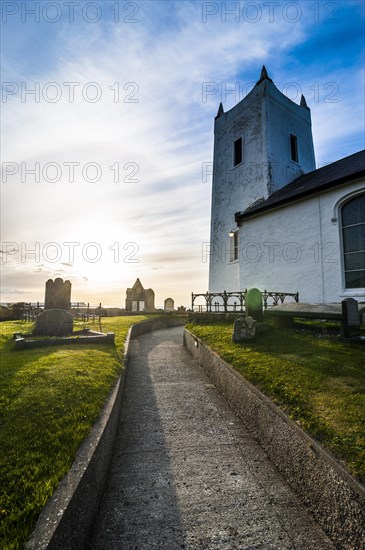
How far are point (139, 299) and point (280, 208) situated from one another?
2033cm

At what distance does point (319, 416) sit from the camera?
12.2ft

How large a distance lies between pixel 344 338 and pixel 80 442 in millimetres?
7298

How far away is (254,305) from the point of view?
953 cm

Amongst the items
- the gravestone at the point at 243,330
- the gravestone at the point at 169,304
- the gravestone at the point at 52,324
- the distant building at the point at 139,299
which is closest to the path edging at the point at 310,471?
the gravestone at the point at 243,330

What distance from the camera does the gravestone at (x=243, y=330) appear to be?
8.45m

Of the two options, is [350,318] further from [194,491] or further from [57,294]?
[57,294]

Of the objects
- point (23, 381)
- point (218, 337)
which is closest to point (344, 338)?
point (218, 337)

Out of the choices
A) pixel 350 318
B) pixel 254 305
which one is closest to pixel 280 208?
pixel 254 305

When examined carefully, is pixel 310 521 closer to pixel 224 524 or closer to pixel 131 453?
pixel 224 524

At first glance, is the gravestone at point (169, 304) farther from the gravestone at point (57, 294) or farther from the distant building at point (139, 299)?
the gravestone at point (57, 294)

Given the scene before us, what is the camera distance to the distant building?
31016mm

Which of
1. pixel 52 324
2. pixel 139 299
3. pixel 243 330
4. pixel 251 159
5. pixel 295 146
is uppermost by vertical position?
pixel 295 146

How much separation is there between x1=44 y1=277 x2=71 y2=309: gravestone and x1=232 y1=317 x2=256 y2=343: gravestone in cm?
1253

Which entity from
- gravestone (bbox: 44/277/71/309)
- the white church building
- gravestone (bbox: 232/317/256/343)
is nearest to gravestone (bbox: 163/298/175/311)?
the white church building
